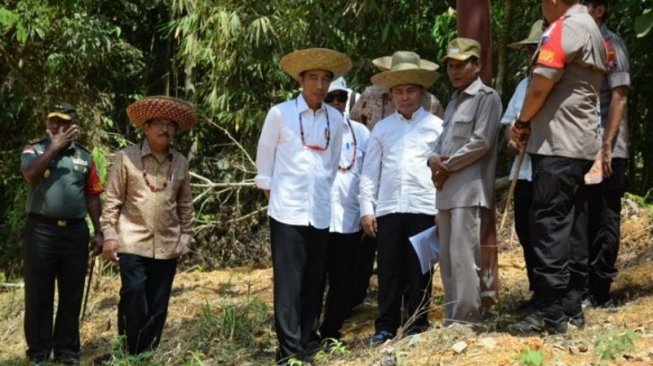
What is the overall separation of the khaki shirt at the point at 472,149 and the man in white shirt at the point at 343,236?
1043 millimetres

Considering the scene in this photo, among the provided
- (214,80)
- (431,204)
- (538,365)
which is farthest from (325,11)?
(538,365)

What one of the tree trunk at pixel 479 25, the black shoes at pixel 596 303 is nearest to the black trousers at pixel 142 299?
the tree trunk at pixel 479 25

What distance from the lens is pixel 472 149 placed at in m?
5.40

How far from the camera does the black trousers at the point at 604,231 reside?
19.5 feet

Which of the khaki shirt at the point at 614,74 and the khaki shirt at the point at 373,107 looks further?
the khaki shirt at the point at 373,107

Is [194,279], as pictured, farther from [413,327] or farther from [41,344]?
[413,327]

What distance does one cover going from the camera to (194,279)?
10.3 meters

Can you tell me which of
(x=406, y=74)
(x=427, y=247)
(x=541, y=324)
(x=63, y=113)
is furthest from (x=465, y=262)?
(x=63, y=113)

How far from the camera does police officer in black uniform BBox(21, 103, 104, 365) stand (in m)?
6.82

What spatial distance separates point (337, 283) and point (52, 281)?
2166 millimetres

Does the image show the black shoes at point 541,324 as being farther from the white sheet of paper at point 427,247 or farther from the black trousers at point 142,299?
the black trousers at point 142,299

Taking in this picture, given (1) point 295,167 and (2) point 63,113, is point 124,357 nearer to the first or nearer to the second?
(1) point 295,167

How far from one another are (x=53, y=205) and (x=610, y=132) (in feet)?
12.9

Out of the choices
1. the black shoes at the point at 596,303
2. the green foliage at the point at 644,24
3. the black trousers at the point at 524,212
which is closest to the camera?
the green foliage at the point at 644,24
